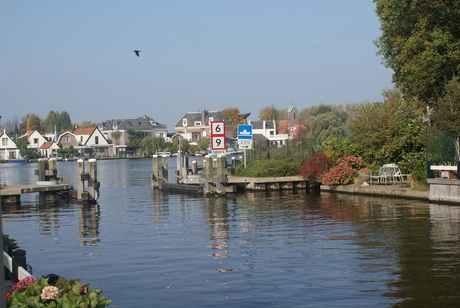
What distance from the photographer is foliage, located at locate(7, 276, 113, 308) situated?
7.00m

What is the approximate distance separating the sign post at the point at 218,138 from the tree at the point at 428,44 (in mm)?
9708

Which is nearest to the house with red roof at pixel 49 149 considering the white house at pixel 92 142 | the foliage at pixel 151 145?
the white house at pixel 92 142

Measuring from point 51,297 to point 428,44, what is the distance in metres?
26.9

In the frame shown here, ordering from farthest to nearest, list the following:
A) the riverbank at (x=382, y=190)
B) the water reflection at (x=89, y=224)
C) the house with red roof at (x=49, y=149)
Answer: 1. the house with red roof at (x=49, y=149)
2. the riverbank at (x=382, y=190)
3. the water reflection at (x=89, y=224)

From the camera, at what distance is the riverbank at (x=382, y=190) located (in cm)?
2811

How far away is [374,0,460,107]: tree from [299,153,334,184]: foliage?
5867 millimetres

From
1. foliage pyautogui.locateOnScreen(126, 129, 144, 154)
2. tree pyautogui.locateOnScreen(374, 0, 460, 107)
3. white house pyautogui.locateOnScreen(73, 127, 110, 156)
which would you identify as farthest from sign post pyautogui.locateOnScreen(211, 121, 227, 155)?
foliage pyautogui.locateOnScreen(126, 129, 144, 154)

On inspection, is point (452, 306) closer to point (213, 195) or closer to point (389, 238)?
point (389, 238)

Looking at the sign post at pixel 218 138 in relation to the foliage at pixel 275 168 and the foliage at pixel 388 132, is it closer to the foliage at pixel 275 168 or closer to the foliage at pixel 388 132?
the foliage at pixel 275 168

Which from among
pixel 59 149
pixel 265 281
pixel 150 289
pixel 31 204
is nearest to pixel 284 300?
pixel 265 281

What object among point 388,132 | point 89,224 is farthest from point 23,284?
point 388,132

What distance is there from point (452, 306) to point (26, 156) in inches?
6113

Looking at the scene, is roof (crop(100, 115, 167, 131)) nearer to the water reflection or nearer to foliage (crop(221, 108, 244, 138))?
foliage (crop(221, 108, 244, 138))

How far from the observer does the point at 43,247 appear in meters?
18.5
